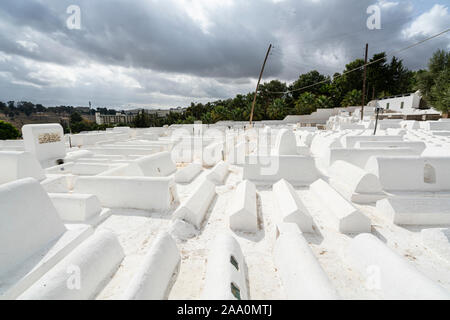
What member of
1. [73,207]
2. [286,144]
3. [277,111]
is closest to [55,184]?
[73,207]

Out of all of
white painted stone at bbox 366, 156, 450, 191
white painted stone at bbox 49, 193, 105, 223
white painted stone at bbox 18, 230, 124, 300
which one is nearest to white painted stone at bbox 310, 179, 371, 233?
white painted stone at bbox 366, 156, 450, 191

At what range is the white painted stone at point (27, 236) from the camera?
247 cm

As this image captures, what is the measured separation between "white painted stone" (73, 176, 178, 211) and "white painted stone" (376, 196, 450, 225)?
15.3ft

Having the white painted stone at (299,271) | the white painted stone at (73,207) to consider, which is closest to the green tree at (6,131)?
the white painted stone at (73,207)

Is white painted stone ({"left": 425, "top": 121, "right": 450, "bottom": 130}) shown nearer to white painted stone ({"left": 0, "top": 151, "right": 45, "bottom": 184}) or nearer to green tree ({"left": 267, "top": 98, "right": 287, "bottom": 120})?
white painted stone ({"left": 0, "top": 151, "right": 45, "bottom": 184})

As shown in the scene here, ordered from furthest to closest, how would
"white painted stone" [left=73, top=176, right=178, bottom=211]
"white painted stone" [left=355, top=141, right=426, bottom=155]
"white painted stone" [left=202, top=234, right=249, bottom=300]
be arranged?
"white painted stone" [left=355, top=141, right=426, bottom=155] → "white painted stone" [left=73, top=176, right=178, bottom=211] → "white painted stone" [left=202, top=234, right=249, bottom=300]

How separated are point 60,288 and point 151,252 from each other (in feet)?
3.00

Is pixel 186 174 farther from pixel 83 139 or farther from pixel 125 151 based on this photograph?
pixel 83 139

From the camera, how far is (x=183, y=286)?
2.62 meters

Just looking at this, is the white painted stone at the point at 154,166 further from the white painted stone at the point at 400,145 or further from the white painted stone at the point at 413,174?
the white painted stone at the point at 400,145

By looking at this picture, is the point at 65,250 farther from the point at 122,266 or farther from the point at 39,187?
the point at 39,187

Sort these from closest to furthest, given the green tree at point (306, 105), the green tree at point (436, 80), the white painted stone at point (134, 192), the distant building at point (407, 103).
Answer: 1. the white painted stone at point (134, 192)
2. the green tree at point (436, 80)
3. the distant building at point (407, 103)
4. the green tree at point (306, 105)

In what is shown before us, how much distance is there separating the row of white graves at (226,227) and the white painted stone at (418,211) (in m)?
0.02

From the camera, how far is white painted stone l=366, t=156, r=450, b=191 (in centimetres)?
535
